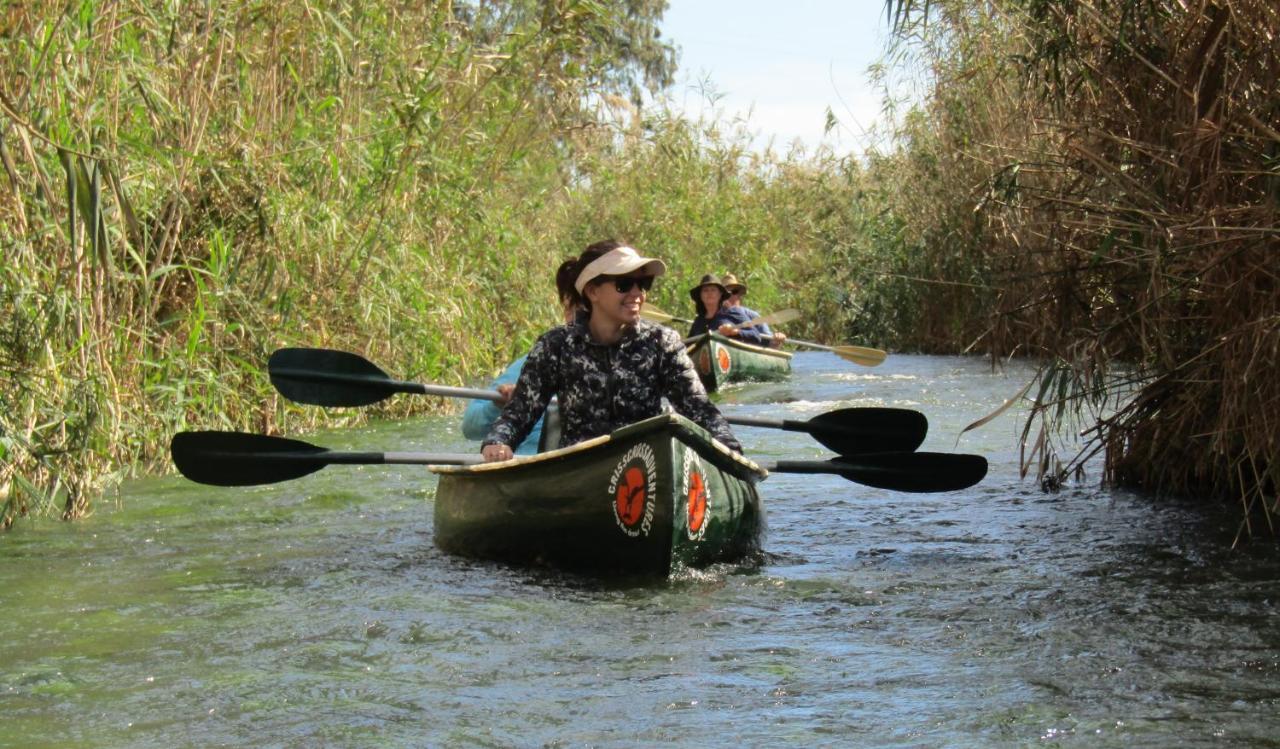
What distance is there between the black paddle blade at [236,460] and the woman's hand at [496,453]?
78 cm

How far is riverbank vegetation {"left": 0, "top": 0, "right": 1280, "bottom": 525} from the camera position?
555 cm

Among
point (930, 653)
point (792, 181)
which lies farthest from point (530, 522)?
point (792, 181)

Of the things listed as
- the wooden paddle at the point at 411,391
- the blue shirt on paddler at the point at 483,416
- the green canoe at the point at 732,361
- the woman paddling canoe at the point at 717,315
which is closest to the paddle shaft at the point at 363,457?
the wooden paddle at the point at 411,391

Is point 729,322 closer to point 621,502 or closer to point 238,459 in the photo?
point 238,459

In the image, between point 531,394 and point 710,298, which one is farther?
point 710,298

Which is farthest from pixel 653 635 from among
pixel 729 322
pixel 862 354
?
pixel 729 322

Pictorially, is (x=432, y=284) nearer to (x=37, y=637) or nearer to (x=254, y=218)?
(x=254, y=218)

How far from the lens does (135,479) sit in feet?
24.3

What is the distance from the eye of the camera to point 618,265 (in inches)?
212

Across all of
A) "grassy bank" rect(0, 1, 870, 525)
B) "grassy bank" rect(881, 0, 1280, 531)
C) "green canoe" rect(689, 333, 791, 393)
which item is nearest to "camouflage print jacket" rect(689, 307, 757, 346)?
"green canoe" rect(689, 333, 791, 393)

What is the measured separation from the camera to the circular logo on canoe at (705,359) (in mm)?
13273

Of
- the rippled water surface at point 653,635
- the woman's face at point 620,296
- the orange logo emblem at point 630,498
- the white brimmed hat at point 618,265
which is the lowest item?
the rippled water surface at point 653,635

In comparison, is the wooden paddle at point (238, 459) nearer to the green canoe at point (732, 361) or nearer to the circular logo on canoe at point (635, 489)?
the circular logo on canoe at point (635, 489)

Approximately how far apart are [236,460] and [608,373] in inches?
59.1
